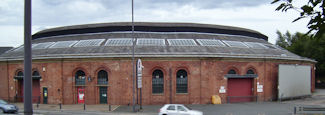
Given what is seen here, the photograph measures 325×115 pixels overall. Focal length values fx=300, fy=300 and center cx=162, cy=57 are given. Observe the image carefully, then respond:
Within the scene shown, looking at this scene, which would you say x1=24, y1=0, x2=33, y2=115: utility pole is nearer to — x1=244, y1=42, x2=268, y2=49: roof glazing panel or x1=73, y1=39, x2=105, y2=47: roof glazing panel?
x1=73, y1=39, x2=105, y2=47: roof glazing panel

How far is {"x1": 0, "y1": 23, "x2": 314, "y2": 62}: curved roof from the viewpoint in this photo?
1266 inches

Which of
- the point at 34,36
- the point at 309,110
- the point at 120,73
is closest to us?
the point at 309,110

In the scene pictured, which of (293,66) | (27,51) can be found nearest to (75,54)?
(293,66)

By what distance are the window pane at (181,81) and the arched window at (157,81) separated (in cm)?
168

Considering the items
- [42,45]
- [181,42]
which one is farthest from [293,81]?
[42,45]

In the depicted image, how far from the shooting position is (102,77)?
1257 inches

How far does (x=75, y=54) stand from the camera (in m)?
31.8

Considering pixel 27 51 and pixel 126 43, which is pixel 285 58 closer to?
pixel 126 43

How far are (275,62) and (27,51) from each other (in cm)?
3444

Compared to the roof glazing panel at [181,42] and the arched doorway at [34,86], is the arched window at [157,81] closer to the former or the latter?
the roof glazing panel at [181,42]

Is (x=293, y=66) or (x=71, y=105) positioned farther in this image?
(x=293, y=66)

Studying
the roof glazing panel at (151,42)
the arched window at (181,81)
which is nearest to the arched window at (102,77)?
the roof glazing panel at (151,42)

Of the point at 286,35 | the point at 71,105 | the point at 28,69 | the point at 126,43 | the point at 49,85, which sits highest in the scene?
the point at 286,35

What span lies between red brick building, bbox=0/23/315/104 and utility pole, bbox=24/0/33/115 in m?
25.8
